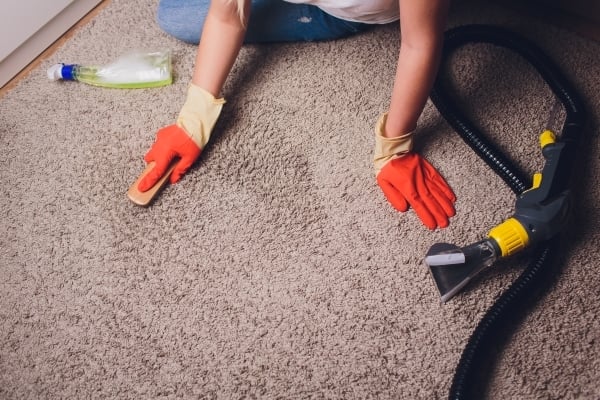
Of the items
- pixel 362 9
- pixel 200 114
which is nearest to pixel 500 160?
pixel 362 9

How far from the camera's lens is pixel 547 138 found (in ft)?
3.13

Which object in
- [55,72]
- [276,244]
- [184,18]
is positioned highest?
[184,18]

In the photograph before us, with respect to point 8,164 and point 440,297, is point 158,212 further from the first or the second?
point 440,297

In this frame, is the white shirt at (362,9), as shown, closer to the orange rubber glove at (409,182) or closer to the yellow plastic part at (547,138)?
the orange rubber glove at (409,182)

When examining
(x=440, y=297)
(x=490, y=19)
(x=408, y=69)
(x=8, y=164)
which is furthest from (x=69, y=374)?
(x=490, y=19)

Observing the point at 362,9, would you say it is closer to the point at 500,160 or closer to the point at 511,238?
the point at 500,160

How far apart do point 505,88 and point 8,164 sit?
106cm

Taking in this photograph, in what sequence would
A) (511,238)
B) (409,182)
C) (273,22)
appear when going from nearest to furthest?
(511,238), (409,182), (273,22)

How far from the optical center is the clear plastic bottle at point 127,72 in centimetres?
117

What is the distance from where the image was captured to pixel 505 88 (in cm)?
107

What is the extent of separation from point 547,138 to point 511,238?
0.26 metres

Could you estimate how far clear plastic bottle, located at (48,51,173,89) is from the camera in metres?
1.17

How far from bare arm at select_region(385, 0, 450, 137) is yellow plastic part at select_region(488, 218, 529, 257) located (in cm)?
25

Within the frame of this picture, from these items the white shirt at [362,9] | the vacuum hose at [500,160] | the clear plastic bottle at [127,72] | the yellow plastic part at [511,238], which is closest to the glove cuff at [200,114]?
the clear plastic bottle at [127,72]
